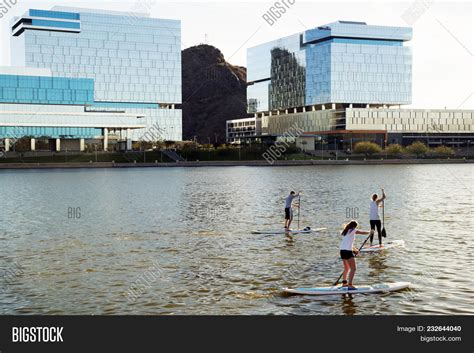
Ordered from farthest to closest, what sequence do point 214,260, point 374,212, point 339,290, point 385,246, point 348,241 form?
point 385,246 → point 374,212 → point 214,260 → point 339,290 → point 348,241

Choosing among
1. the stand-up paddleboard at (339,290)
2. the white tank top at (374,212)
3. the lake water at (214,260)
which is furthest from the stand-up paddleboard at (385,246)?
the stand-up paddleboard at (339,290)

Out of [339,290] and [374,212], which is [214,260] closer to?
[374,212]

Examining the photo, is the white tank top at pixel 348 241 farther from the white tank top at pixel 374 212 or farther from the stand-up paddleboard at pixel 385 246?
the white tank top at pixel 374 212

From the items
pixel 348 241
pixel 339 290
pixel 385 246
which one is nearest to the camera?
pixel 348 241

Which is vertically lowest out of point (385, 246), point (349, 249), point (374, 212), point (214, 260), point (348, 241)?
point (214, 260)

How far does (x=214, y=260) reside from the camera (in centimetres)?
3203

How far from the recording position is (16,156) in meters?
186

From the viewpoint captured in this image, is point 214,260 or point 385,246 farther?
point 385,246

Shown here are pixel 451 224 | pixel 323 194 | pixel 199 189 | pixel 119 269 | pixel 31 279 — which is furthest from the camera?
pixel 199 189

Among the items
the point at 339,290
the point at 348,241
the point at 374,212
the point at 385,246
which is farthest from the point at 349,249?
the point at 385,246

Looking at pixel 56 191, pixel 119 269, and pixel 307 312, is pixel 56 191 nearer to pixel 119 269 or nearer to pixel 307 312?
pixel 119 269
